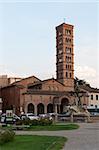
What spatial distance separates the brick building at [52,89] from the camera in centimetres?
8944

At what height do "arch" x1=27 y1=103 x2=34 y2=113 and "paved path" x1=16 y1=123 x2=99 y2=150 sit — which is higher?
"arch" x1=27 y1=103 x2=34 y2=113

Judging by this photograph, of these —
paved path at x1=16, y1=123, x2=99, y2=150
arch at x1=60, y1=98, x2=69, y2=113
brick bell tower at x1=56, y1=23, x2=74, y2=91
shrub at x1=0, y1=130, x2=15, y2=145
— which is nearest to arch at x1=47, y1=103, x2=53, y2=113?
arch at x1=60, y1=98, x2=69, y2=113

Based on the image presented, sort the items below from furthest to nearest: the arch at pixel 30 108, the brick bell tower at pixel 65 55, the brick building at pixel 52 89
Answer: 1. the brick bell tower at pixel 65 55
2. the brick building at pixel 52 89
3. the arch at pixel 30 108

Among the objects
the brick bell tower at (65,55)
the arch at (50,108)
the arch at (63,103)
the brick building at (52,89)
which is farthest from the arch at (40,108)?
the brick bell tower at (65,55)

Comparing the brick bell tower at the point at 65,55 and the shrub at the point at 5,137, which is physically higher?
the brick bell tower at the point at 65,55

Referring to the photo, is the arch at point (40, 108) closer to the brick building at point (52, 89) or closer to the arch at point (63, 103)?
the brick building at point (52, 89)

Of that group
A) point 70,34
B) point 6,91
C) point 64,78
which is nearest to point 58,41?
point 70,34

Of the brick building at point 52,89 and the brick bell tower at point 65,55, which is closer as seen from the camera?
the brick building at point 52,89

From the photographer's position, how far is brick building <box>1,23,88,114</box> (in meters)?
89.4

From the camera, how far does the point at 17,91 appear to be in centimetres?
9119

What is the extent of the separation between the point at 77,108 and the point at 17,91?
35.3 metres

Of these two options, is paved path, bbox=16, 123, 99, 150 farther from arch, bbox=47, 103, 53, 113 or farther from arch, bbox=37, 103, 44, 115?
arch, bbox=47, 103, 53, 113

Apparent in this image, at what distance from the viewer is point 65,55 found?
10488cm

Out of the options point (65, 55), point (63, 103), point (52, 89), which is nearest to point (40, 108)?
point (63, 103)
